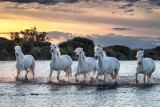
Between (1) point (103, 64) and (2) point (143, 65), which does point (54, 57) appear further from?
(2) point (143, 65)

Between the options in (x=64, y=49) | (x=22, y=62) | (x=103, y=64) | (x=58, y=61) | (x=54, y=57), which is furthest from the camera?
(x=64, y=49)

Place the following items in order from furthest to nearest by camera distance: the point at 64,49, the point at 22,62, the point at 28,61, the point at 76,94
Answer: the point at 64,49 → the point at 28,61 → the point at 22,62 → the point at 76,94

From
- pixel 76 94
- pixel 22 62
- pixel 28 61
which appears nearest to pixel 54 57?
pixel 22 62

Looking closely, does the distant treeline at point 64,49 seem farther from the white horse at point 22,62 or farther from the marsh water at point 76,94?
the marsh water at point 76,94

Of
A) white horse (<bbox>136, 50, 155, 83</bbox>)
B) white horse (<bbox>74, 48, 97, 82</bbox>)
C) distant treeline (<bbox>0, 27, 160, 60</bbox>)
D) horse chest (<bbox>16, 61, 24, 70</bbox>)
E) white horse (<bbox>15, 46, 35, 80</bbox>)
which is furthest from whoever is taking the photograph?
distant treeline (<bbox>0, 27, 160, 60</bbox>)

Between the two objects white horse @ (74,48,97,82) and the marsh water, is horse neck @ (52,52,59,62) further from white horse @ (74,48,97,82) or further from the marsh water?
white horse @ (74,48,97,82)

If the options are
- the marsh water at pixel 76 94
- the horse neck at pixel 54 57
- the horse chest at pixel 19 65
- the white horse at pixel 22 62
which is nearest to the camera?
the marsh water at pixel 76 94

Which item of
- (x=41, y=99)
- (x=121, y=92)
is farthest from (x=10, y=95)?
(x=121, y=92)

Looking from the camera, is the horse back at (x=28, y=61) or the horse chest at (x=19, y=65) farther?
the horse back at (x=28, y=61)

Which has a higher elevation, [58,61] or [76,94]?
[58,61]

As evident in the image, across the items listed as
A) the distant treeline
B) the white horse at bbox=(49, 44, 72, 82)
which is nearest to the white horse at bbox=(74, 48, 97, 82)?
the white horse at bbox=(49, 44, 72, 82)

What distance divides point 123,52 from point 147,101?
57.5m

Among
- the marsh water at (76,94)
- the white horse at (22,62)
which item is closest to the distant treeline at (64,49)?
the white horse at (22,62)

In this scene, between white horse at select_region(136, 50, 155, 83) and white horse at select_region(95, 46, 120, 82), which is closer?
white horse at select_region(95, 46, 120, 82)
